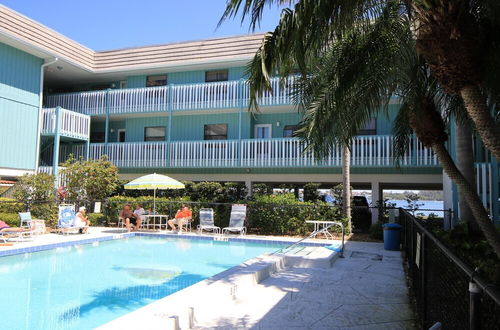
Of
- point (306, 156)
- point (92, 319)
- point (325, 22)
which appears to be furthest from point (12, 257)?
point (306, 156)

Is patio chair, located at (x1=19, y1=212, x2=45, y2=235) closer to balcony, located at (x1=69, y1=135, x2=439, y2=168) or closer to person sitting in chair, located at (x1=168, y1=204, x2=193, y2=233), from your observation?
person sitting in chair, located at (x1=168, y1=204, x2=193, y2=233)

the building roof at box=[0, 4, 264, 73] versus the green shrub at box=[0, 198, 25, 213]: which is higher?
the building roof at box=[0, 4, 264, 73]

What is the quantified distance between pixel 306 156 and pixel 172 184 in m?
5.77

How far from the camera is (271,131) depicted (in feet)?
66.3

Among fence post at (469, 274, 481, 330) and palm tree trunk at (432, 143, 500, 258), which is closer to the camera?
fence post at (469, 274, 481, 330)

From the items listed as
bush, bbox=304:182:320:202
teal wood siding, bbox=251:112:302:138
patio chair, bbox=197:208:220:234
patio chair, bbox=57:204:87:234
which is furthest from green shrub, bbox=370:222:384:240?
patio chair, bbox=57:204:87:234

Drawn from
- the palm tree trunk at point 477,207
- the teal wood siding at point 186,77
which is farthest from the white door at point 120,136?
the palm tree trunk at point 477,207

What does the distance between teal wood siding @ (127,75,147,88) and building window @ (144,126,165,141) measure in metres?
2.59

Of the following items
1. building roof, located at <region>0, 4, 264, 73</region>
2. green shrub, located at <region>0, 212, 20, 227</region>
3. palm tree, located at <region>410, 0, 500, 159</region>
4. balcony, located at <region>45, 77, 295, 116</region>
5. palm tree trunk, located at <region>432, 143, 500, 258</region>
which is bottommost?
green shrub, located at <region>0, 212, 20, 227</region>

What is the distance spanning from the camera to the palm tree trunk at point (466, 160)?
9008mm

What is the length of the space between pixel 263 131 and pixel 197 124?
11.9 ft

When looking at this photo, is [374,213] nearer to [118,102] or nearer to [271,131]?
[271,131]

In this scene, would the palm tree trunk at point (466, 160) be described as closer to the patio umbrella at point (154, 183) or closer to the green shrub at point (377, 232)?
the green shrub at point (377, 232)

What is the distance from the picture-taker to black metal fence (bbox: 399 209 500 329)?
89.9 inches
